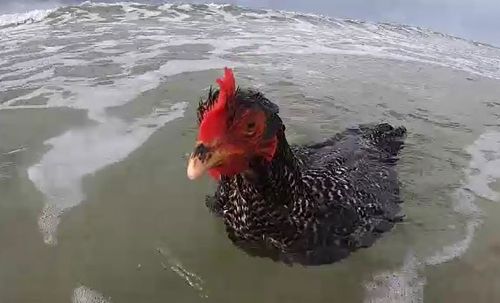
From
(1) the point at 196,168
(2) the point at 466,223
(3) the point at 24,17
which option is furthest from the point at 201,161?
(3) the point at 24,17

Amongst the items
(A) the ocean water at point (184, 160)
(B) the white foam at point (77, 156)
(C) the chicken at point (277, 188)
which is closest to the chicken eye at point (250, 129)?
(C) the chicken at point (277, 188)

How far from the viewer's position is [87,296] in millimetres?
3549

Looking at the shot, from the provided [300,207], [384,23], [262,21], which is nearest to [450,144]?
[300,207]

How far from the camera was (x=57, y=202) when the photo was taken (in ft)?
14.8

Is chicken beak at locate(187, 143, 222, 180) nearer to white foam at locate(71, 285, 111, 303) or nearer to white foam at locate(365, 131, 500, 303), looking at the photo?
white foam at locate(71, 285, 111, 303)

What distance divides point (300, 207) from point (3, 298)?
1866 mm

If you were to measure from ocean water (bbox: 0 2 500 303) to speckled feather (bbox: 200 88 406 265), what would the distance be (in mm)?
130

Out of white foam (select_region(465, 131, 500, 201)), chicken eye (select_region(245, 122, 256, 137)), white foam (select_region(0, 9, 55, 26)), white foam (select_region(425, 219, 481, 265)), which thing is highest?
chicken eye (select_region(245, 122, 256, 137))

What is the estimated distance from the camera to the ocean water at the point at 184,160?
3.80 metres

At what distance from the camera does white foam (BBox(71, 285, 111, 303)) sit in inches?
139

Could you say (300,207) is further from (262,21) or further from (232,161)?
(262,21)

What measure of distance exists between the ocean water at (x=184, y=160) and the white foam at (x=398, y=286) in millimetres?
11

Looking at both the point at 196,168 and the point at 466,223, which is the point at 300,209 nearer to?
the point at 196,168

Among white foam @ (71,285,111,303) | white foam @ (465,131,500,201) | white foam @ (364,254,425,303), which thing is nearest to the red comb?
white foam @ (71,285,111,303)
